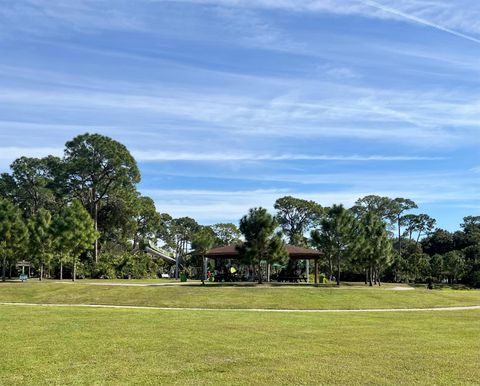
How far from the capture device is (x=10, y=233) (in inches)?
1607

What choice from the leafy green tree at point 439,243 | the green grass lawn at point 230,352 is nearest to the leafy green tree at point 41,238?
the green grass lawn at point 230,352

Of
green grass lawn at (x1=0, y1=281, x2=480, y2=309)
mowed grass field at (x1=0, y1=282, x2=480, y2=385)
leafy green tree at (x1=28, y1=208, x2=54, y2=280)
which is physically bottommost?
green grass lawn at (x1=0, y1=281, x2=480, y2=309)

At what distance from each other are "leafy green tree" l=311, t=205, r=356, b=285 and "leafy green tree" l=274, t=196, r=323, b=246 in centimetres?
3421

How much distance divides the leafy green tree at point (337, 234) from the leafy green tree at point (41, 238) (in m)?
20.9

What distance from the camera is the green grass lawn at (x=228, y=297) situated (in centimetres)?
2967

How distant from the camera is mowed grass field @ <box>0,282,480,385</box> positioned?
9.33m

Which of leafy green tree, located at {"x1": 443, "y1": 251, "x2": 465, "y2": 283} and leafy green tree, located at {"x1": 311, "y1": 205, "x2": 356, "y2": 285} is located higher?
leafy green tree, located at {"x1": 311, "y1": 205, "x2": 356, "y2": 285}

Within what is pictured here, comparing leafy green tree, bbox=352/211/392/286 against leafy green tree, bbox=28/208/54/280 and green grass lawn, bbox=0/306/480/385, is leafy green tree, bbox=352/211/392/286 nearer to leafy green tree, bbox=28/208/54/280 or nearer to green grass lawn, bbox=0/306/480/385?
green grass lawn, bbox=0/306/480/385

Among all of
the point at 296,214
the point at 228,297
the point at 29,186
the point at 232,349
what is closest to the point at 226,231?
the point at 296,214

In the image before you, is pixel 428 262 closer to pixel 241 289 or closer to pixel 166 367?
pixel 241 289

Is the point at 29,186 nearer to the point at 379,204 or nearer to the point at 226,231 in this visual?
the point at 226,231

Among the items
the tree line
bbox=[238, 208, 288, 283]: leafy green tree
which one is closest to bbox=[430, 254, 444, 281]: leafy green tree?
the tree line

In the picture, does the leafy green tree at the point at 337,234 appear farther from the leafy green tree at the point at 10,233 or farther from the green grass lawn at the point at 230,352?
the leafy green tree at the point at 10,233

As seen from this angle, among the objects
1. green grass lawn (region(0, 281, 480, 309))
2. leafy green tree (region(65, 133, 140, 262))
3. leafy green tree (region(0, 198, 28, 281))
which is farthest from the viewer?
leafy green tree (region(65, 133, 140, 262))
